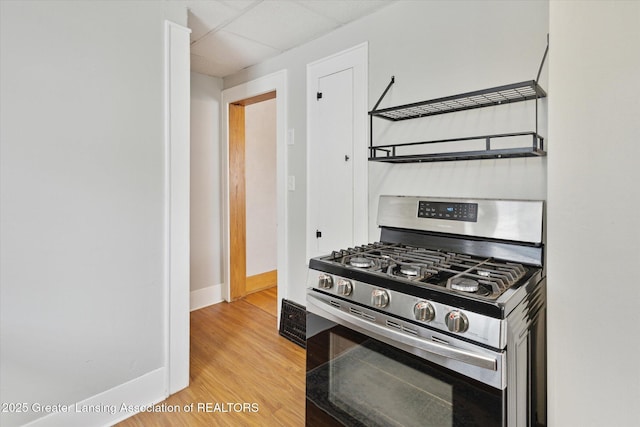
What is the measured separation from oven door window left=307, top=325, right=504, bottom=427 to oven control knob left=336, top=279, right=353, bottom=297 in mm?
141

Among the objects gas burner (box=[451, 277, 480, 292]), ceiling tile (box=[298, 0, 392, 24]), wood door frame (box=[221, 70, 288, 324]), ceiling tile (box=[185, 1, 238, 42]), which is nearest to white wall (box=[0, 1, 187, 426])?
ceiling tile (box=[185, 1, 238, 42])

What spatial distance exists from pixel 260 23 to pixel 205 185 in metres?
1.64

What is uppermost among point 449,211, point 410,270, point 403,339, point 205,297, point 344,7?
point 344,7

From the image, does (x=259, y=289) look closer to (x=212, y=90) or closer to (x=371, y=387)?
(x=212, y=90)

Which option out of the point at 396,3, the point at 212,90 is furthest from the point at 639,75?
the point at 212,90

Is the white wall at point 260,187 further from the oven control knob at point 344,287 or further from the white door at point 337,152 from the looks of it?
→ the oven control knob at point 344,287

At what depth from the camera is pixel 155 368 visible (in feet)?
6.04

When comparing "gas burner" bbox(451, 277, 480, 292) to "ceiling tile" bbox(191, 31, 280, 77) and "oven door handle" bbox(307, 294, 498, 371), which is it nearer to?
"oven door handle" bbox(307, 294, 498, 371)

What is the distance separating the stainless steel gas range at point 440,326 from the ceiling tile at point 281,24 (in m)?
1.39

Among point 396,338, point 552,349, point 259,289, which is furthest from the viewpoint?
point 259,289

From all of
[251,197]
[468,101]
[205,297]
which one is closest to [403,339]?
[468,101]

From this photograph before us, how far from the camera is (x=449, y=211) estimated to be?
1645mm

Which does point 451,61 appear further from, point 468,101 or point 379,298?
point 379,298

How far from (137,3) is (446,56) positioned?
1.60 metres
